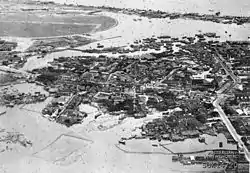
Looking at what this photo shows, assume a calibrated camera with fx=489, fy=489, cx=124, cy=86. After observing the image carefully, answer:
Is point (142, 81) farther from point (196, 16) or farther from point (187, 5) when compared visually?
point (187, 5)

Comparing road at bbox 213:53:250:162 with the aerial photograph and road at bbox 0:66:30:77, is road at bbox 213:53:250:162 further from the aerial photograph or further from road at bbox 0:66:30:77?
road at bbox 0:66:30:77

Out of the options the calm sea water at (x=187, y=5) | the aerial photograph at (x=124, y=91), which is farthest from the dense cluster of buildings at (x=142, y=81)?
the calm sea water at (x=187, y=5)

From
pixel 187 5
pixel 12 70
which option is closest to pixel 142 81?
pixel 12 70

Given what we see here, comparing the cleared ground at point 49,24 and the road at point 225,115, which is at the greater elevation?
the cleared ground at point 49,24

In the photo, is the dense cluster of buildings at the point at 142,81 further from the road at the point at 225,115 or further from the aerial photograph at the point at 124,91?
the road at the point at 225,115

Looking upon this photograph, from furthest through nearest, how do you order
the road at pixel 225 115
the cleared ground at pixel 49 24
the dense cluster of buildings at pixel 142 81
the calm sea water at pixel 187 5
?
the calm sea water at pixel 187 5
the cleared ground at pixel 49 24
the dense cluster of buildings at pixel 142 81
the road at pixel 225 115

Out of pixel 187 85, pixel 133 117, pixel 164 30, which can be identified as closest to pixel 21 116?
pixel 133 117

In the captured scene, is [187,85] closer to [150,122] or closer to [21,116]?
[150,122]
